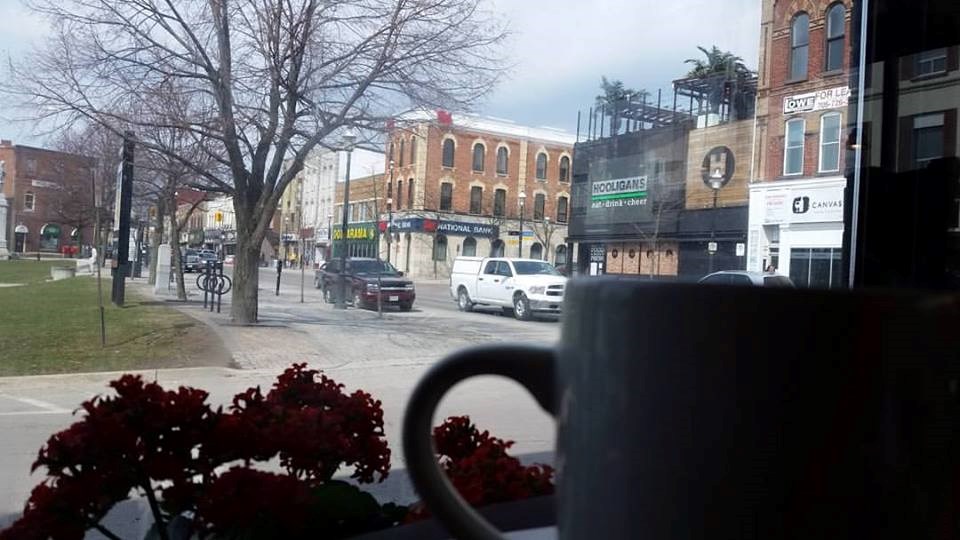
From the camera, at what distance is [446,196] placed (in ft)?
42.8

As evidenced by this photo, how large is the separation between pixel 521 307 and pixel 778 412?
54.1 feet

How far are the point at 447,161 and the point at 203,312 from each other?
6.87 meters

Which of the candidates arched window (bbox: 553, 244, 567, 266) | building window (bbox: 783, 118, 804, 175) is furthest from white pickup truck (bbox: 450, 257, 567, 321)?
building window (bbox: 783, 118, 804, 175)

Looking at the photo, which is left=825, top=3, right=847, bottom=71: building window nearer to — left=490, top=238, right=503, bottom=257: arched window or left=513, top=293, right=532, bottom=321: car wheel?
left=490, top=238, right=503, bottom=257: arched window

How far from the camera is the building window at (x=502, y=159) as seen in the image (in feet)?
32.1

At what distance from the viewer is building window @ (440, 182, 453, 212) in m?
12.4

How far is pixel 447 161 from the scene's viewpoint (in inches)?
472

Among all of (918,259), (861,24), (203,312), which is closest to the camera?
(918,259)

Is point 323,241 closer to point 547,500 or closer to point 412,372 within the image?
point 412,372

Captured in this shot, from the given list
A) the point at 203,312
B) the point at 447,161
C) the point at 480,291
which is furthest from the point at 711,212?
the point at 480,291

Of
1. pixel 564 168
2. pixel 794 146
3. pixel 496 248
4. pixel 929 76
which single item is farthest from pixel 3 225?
pixel 929 76

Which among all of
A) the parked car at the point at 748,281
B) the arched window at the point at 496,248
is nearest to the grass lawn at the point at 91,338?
the arched window at the point at 496,248

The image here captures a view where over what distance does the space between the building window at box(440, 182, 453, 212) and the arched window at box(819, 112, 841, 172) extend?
9.13 m

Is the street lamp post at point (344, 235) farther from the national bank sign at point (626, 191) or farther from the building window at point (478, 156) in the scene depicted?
the national bank sign at point (626, 191)
